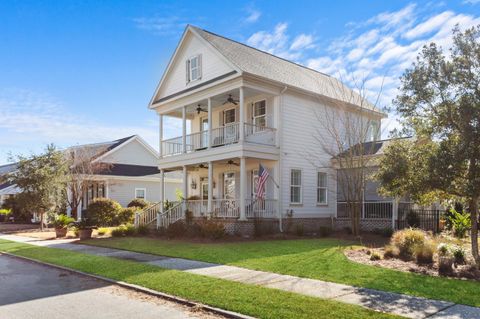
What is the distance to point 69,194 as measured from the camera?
3444 cm

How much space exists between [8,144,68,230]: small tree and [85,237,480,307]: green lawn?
34.3 ft

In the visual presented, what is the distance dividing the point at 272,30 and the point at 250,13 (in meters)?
1.04

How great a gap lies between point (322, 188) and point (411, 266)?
13.1m

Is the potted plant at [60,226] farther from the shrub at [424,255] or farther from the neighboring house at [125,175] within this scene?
the shrub at [424,255]

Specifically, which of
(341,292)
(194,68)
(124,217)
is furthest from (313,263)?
(124,217)

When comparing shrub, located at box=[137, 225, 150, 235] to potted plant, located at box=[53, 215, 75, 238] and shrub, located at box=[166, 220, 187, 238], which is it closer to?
shrub, located at box=[166, 220, 187, 238]

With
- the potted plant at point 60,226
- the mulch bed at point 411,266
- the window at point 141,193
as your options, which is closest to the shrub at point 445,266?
the mulch bed at point 411,266

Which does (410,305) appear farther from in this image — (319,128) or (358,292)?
(319,128)

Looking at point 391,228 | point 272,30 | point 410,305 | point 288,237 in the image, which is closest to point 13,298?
point 410,305

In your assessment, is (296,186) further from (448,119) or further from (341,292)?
(341,292)

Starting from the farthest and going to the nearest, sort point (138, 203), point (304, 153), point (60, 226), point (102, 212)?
point (138, 203), point (102, 212), point (60, 226), point (304, 153)

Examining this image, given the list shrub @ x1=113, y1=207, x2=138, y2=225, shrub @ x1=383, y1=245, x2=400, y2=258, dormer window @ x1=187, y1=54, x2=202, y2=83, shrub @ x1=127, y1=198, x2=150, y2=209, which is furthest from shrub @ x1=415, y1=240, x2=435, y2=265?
shrub @ x1=127, y1=198, x2=150, y2=209

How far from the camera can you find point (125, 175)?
3559cm

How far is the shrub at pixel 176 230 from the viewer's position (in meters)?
20.0
